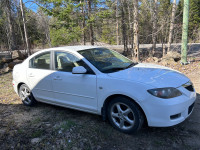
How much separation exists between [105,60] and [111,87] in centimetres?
97

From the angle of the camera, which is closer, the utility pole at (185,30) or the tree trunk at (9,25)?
the utility pole at (185,30)

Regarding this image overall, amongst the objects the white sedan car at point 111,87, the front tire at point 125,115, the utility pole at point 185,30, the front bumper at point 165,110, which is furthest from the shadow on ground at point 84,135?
the utility pole at point 185,30

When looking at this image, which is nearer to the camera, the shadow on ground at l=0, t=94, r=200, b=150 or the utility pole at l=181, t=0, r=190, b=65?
the shadow on ground at l=0, t=94, r=200, b=150

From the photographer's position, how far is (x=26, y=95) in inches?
196

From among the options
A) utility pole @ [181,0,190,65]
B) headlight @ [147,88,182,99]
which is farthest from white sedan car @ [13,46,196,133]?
utility pole @ [181,0,190,65]

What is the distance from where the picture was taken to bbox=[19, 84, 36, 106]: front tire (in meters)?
4.86

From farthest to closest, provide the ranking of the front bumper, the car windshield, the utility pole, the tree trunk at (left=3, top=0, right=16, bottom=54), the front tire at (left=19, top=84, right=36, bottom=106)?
the tree trunk at (left=3, top=0, right=16, bottom=54)
the utility pole
the front tire at (left=19, top=84, right=36, bottom=106)
the car windshield
the front bumper

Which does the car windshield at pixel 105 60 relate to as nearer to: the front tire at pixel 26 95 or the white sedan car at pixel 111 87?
the white sedan car at pixel 111 87

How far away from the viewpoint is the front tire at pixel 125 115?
2992 millimetres

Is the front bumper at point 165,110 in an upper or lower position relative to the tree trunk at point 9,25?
lower

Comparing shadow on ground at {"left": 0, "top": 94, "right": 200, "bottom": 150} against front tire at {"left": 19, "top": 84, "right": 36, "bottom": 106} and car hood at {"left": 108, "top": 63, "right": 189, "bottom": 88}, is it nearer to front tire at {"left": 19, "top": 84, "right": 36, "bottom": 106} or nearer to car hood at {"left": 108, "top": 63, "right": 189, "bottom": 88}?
front tire at {"left": 19, "top": 84, "right": 36, "bottom": 106}

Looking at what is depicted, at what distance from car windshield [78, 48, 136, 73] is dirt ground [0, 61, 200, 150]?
1.19 metres

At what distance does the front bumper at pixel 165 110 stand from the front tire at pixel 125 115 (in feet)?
0.60


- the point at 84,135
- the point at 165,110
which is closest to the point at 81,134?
the point at 84,135
